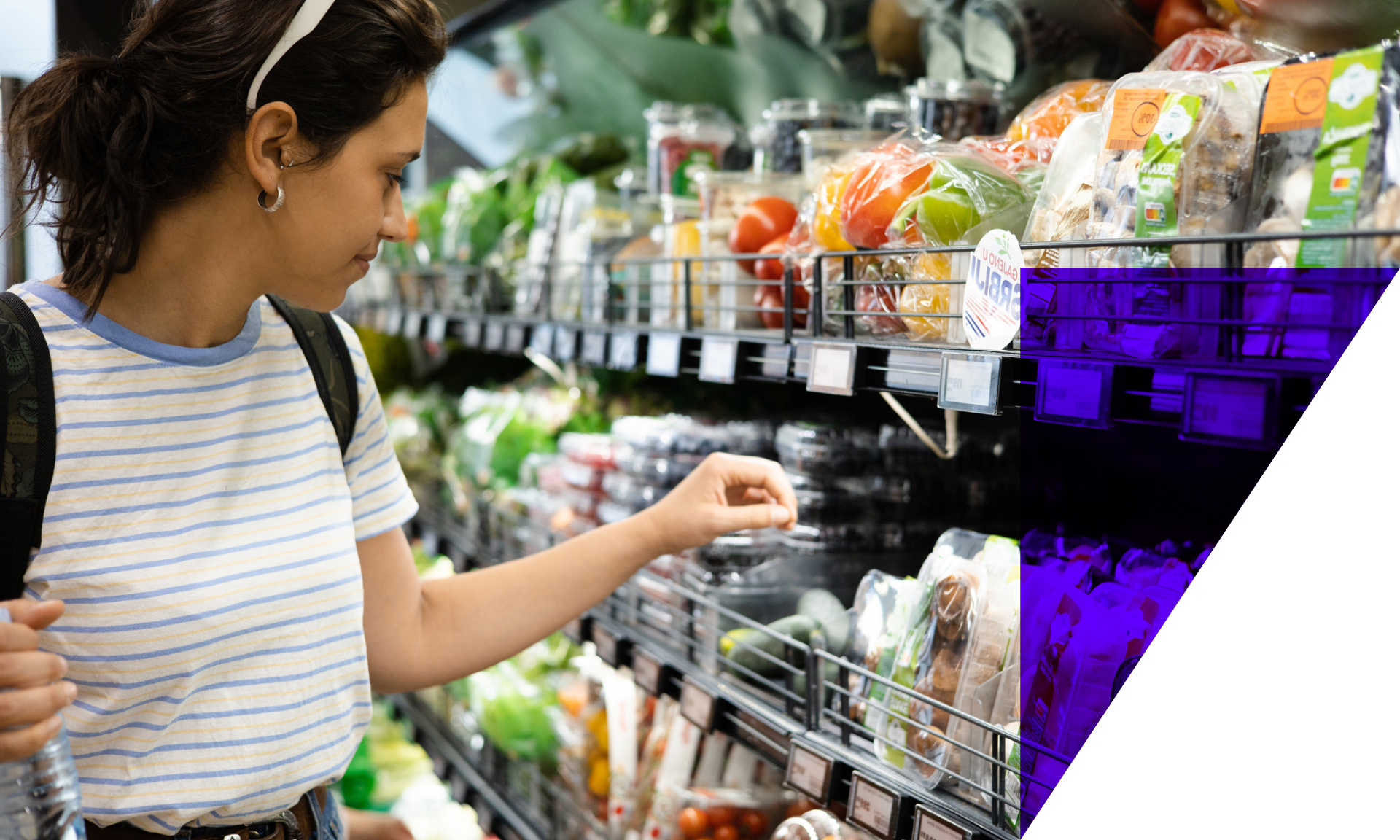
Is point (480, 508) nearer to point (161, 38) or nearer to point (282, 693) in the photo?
point (282, 693)

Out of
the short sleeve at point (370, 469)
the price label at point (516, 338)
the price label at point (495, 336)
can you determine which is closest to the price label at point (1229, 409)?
the short sleeve at point (370, 469)

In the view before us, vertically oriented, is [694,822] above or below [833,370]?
below

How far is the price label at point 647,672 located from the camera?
1570mm

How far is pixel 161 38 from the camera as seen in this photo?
1037mm

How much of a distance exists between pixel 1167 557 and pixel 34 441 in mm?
1094

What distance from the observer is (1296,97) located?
2.29 feet

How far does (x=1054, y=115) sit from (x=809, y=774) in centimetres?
80

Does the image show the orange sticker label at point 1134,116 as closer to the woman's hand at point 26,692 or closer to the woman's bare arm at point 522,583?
the woman's bare arm at point 522,583

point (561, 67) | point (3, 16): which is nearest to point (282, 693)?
point (561, 67)

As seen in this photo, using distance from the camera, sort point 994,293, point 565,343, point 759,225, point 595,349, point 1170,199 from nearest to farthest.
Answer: point 1170,199 → point 994,293 → point 759,225 → point 595,349 → point 565,343

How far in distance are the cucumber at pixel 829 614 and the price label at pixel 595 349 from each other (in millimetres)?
557

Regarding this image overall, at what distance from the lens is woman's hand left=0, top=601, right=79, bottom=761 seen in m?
0.79

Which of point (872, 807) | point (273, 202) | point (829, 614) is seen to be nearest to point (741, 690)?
point (829, 614)

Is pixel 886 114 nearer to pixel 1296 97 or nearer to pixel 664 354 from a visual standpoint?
pixel 664 354
